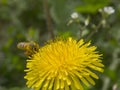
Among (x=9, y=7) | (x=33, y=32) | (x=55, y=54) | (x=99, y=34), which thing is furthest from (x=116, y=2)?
(x=55, y=54)

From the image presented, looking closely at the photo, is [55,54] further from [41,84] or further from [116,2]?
[116,2]

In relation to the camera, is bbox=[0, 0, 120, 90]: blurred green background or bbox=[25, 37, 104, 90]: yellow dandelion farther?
bbox=[0, 0, 120, 90]: blurred green background

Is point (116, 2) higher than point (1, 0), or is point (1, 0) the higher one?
point (1, 0)

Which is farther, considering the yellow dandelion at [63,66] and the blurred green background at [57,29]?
the blurred green background at [57,29]

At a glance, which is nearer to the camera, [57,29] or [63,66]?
[63,66]

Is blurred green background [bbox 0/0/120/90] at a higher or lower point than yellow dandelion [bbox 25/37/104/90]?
higher
